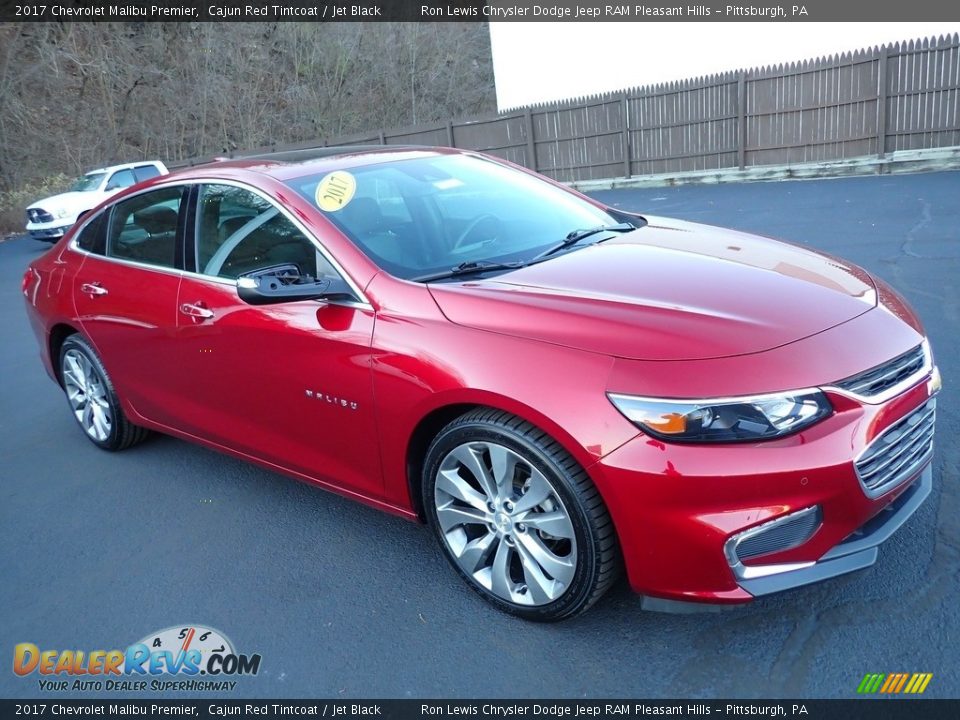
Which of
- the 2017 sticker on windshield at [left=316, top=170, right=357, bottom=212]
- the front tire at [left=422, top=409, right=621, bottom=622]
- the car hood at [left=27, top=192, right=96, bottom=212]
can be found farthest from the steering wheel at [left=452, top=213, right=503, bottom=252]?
the car hood at [left=27, top=192, right=96, bottom=212]

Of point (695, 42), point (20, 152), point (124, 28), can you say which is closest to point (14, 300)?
point (695, 42)

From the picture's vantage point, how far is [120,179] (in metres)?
18.4

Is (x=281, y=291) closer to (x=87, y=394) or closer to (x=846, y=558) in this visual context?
(x=846, y=558)

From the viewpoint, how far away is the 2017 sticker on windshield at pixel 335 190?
336 centimetres

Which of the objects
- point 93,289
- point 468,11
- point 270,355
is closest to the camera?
point 270,355

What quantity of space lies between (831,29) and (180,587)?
17.1 m

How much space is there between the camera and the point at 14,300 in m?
11.6

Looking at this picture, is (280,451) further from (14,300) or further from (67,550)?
(14,300)

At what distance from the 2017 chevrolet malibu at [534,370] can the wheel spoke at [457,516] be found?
14mm

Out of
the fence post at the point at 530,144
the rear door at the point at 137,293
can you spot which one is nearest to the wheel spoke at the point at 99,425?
the rear door at the point at 137,293

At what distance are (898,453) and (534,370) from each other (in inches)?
47.7

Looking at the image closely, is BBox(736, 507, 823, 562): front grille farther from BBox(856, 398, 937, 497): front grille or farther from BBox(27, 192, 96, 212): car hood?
BBox(27, 192, 96, 212): car hood

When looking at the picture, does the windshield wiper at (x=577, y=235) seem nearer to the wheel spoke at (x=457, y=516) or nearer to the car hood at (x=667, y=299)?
the car hood at (x=667, y=299)

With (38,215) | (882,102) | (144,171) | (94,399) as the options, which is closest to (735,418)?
(94,399)
